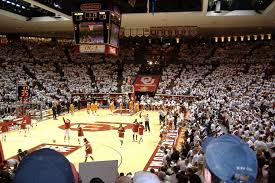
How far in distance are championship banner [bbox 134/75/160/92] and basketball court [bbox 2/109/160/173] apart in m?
11.9

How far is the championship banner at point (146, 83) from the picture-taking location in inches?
1521

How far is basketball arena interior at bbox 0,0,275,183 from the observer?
5.02 m

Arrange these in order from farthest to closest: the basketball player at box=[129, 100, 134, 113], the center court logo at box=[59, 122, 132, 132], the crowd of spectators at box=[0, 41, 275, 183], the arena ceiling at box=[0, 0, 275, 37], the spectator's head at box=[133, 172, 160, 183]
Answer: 1. the basketball player at box=[129, 100, 134, 113]
2. the crowd of spectators at box=[0, 41, 275, 183]
3. the arena ceiling at box=[0, 0, 275, 37]
4. the center court logo at box=[59, 122, 132, 132]
5. the spectator's head at box=[133, 172, 160, 183]

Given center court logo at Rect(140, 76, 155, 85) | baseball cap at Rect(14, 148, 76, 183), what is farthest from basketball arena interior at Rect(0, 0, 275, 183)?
center court logo at Rect(140, 76, 155, 85)

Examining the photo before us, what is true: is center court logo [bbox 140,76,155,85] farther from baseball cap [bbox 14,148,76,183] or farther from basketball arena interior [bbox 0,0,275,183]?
baseball cap [bbox 14,148,76,183]

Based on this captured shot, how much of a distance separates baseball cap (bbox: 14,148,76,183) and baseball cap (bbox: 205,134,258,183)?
973mm

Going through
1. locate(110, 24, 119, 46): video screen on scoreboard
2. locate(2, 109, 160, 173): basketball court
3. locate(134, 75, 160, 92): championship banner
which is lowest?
locate(2, 109, 160, 173): basketball court

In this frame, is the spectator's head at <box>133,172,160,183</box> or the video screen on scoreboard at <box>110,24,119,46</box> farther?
the video screen on scoreboard at <box>110,24,119,46</box>

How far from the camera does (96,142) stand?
18500 mm

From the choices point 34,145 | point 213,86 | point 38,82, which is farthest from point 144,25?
point 34,145

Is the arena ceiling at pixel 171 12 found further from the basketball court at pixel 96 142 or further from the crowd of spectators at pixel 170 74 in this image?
the basketball court at pixel 96 142

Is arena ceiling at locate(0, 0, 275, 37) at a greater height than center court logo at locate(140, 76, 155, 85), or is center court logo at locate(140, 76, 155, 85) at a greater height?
arena ceiling at locate(0, 0, 275, 37)

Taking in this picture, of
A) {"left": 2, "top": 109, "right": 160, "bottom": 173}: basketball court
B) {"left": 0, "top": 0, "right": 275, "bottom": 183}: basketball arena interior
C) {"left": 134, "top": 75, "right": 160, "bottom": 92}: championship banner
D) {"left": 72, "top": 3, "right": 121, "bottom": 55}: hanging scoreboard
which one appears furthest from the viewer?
{"left": 134, "top": 75, "right": 160, "bottom": 92}: championship banner

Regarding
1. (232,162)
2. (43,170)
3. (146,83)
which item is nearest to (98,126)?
(146,83)
